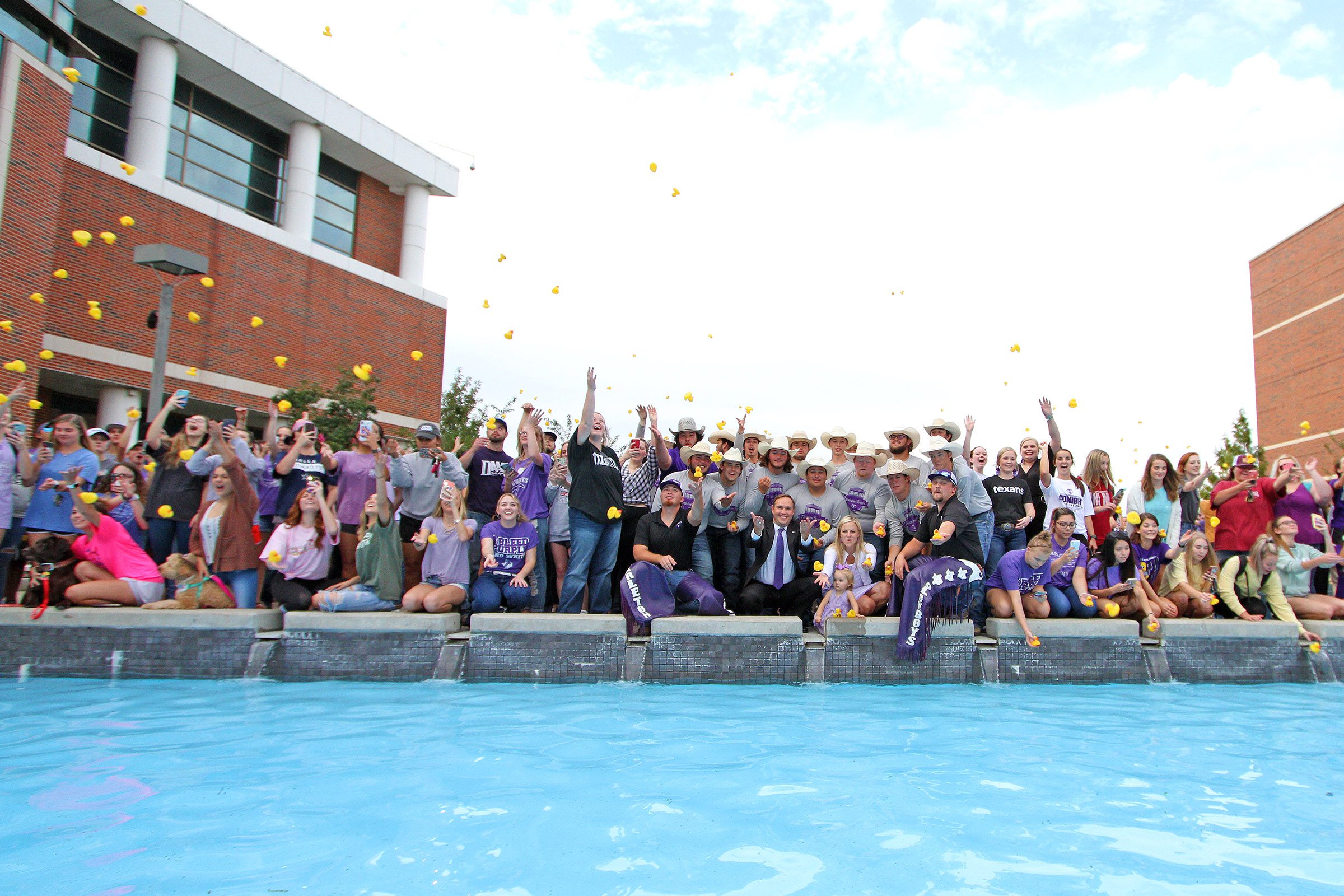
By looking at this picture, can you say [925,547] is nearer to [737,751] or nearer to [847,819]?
[737,751]

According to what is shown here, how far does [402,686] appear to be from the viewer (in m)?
6.36

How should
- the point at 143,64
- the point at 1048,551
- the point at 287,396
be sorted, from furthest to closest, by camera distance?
the point at 143,64
the point at 287,396
the point at 1048,551

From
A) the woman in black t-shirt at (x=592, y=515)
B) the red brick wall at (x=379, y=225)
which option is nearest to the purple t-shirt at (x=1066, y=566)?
the woman in black t-shirt at (x=592, y=515)

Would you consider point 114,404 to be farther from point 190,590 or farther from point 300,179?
point 190,590

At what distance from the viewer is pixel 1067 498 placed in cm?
790

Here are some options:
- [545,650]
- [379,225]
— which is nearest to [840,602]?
[545,650]

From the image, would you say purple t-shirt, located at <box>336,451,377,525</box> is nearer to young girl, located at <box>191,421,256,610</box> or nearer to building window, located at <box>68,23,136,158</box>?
young girl, located at <box>191,421,256,610</box>

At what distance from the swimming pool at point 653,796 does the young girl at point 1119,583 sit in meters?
1.31

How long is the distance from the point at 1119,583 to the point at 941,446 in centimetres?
213

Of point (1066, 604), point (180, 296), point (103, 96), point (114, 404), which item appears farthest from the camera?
point (180, 296)

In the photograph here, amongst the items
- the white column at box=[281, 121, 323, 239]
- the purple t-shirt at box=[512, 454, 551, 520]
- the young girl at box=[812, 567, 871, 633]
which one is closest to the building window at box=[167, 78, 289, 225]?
the white column at box=[281, 121, 323, 239]

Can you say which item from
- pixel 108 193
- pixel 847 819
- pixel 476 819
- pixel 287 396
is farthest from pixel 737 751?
pixel 108 193

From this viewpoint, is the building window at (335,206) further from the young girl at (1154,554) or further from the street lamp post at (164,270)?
the young girl at (1154,554)

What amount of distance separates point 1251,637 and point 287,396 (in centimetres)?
1746
